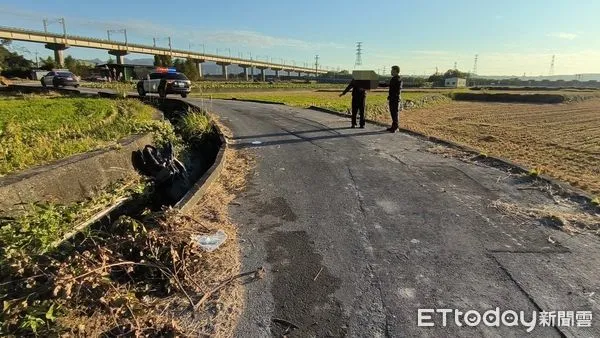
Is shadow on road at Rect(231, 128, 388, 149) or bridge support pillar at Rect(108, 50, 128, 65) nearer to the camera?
shadow on road at Rect(231, 128, 388, 149)

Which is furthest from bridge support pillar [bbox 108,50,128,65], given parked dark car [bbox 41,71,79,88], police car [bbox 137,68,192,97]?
police car [bbox 137,68,192,97]

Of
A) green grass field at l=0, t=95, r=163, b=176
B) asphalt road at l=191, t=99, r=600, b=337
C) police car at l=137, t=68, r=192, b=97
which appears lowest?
asphalt road at l=191, t=99, r=600, b=337

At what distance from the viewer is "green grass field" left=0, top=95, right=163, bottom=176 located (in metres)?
5.92

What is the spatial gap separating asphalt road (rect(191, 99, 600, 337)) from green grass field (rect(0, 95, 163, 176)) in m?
3.11

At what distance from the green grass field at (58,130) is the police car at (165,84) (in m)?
9.38

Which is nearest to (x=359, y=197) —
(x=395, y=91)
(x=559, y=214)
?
(x=559, y=214)

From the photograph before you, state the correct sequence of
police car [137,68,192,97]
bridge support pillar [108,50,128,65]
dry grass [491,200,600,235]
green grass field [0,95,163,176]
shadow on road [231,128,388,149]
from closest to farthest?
dry grass [491,200,600,235], green grass field [0,95,163,176], shadow on road [231,128,388,149], police car [137,68,192,97], bridge support pillar [108,50,128,65]

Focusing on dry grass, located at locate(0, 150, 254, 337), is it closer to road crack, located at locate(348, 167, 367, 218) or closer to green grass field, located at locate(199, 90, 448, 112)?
road crack, located at locate(348, 167, 367, 218)

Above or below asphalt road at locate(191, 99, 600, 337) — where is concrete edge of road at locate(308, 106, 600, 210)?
above

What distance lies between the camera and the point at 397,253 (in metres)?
3.95

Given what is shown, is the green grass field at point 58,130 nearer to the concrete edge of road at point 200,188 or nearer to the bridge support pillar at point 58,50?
the concrete edge of road at point 200,188

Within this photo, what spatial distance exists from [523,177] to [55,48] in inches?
3486

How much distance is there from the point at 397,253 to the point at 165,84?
69.1 feet

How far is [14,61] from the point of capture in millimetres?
83312
